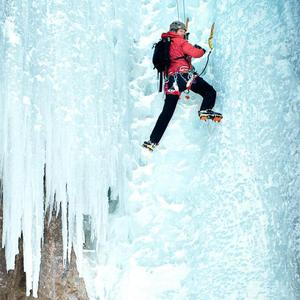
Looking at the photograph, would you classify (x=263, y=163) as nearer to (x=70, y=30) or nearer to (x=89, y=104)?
(x=89, y=104)

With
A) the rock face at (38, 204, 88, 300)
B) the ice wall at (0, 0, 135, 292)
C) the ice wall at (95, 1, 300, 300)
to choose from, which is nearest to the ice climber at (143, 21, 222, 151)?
the ice wall at (95, 1, 300, 300)

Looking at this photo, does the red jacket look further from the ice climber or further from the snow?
the snow

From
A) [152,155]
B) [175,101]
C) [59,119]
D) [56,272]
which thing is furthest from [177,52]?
[56,272]

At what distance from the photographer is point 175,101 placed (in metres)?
4.41

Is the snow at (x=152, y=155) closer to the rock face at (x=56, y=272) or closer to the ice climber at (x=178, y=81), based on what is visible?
the rock face at (x=56, y=272)

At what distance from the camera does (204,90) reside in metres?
4.41

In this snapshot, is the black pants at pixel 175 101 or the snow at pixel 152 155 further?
the black pants at pixel 175 101

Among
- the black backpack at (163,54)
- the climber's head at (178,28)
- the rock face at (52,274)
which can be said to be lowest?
the rock face at (52,274)

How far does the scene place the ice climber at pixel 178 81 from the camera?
4.36 metres

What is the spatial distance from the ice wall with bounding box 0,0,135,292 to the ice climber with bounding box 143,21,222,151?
50cm

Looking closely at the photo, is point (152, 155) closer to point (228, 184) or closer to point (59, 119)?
point (228, 184)

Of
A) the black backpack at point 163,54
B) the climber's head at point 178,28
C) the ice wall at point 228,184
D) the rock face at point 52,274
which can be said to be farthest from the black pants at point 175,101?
the rock face at point 52,274

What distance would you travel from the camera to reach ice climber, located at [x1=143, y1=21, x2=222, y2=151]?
4355mm

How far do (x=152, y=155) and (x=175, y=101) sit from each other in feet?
2.01
